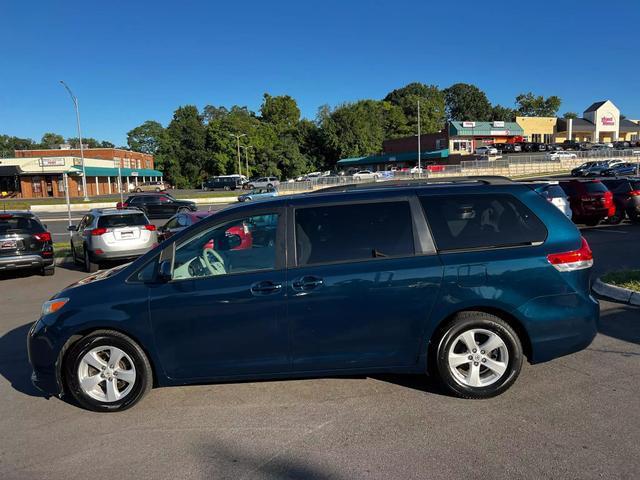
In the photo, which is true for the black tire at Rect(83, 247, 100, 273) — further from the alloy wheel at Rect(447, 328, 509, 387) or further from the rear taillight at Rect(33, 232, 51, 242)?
the alloy wheel at Rect(447, 328, 509, 387)

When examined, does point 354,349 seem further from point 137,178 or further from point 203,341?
point 137,178

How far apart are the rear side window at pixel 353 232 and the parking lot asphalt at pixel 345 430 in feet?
4.15

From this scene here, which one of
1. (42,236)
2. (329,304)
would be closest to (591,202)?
(329,304)

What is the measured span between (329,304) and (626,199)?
54.4ft

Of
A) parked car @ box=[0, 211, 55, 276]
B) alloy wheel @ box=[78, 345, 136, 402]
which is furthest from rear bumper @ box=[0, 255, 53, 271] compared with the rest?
alloy wheel @ box=[78, 345, 136, 402]

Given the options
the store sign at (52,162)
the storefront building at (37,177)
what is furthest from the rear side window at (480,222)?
the storefront building at (37,177)

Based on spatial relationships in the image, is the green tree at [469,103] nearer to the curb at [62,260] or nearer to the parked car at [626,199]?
the parked car at [626,199]

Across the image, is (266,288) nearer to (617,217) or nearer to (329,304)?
(329,304)

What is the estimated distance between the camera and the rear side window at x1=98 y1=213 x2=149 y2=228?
11.4m

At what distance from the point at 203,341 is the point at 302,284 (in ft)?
3.09

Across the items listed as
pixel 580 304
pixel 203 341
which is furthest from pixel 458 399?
pixel 203 341

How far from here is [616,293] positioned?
6980 mm

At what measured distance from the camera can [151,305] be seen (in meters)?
3.96

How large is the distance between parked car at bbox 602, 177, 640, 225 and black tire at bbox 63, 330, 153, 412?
17196 mm
